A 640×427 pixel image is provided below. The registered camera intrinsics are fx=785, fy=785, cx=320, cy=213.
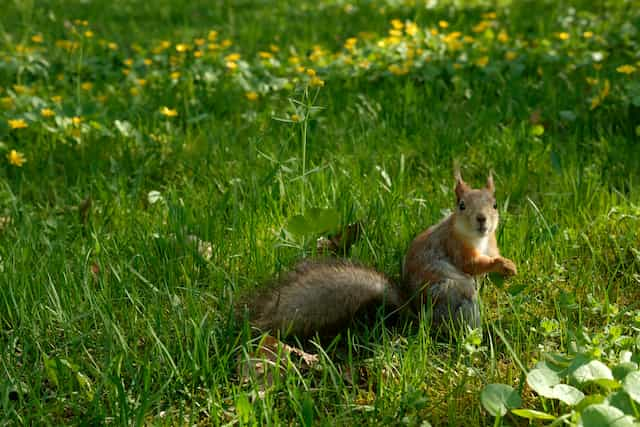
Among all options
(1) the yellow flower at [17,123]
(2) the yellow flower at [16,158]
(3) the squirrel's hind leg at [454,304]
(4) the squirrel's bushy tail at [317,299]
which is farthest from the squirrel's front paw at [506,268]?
(1) the yellow flower at [17,123]

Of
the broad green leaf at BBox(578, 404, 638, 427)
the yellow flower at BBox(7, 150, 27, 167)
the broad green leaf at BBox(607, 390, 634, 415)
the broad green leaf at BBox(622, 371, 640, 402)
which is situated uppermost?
the yellow flower at BBox(7, 150, 27, 167)

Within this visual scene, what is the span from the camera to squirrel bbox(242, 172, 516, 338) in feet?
7.60

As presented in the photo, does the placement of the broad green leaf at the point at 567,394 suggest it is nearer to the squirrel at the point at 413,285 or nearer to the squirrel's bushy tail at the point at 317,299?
the squirrel at the point at 413,285

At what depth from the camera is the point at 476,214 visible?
2365mm

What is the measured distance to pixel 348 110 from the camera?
14.6ft

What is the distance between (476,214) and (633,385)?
0.72 m

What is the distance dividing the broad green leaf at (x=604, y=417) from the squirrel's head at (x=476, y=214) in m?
0.74

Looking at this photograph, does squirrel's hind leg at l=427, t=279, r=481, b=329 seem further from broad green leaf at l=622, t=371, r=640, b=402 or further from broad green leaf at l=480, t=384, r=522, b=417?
broad green leaf at l=622, t=371, r=640, b=402

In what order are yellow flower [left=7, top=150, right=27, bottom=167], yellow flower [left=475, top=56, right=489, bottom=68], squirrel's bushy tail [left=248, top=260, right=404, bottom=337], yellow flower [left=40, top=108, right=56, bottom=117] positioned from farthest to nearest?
1. yellow flower [left=475, top=56, right=489, bottom=68]
2. yellow flower [left=40, top=108, right=56, bottom=117]
3. yellow flower [left=7, top=150, right=27, bottom=167]
4. squirrel's bushy tail [left=248, top=260, right=404, bottom=337]

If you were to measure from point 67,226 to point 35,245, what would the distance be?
252 mm

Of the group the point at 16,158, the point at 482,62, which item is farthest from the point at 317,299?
the point at 482,62

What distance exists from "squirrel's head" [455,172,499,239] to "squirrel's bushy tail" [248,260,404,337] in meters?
0.31

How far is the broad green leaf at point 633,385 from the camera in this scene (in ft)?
5.91

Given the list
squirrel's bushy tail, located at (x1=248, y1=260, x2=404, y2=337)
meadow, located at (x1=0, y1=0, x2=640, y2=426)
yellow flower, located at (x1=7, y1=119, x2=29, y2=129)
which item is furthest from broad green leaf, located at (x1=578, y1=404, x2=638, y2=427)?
yellow flower, located at (x1=7, y1=119, x2=29, y2=129)
